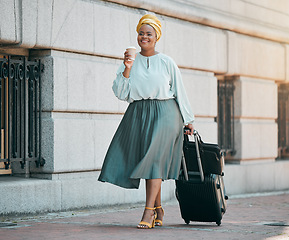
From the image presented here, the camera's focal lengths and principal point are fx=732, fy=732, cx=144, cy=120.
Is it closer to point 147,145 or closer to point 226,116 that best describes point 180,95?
point 147,145

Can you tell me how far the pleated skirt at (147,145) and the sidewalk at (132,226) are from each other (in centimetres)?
48

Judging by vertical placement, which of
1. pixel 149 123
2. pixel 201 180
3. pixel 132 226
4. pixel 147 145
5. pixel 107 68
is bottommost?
pixel 132 226

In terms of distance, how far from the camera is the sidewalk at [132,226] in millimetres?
5926

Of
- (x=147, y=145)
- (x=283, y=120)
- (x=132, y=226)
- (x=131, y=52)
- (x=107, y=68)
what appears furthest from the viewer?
(x=283, y=120)

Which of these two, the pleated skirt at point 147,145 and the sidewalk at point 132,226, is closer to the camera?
the sidewalk at point 132,226

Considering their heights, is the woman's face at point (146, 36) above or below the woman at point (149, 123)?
above

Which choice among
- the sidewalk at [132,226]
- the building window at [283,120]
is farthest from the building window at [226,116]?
the sidewalk at [132,226]

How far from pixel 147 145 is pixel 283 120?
→ 8231 mm

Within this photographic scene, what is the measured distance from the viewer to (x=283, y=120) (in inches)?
557

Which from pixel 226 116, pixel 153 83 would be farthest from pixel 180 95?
pixel 226 116

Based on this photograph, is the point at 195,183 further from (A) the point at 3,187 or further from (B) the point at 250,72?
(B) the point at 250,72

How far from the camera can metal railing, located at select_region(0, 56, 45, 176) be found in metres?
7.76

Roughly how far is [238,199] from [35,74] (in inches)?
165

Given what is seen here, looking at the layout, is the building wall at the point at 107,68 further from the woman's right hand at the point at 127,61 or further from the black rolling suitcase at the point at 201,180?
the black rolling suitcase at the point at 201,180
